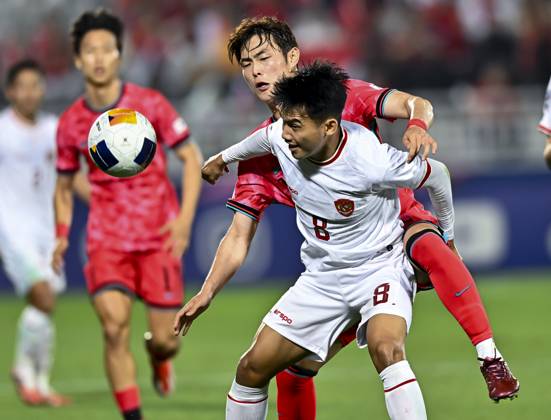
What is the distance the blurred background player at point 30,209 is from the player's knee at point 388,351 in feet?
15.4

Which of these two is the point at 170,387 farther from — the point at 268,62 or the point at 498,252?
the point at 498,252

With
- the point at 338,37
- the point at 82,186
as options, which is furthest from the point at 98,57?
the point at 338,37

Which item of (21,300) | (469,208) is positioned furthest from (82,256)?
(469,208)

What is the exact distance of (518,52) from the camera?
16500mm

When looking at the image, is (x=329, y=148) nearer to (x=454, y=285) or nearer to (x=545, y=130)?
(x=454, y=285)

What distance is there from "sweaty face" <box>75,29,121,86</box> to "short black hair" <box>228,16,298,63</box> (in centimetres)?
193

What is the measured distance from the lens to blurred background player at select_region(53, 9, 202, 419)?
7.49 metres

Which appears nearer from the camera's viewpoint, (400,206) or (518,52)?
(400,206)

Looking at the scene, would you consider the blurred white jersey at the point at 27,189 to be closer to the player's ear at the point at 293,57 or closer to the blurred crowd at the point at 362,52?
the player's ear at the point at 293,57

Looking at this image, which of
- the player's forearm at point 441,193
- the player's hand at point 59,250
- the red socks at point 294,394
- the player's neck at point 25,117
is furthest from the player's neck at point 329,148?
the player's neck at point 25,117

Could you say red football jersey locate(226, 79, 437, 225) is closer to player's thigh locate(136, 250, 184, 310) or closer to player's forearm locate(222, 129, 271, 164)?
player's forearm locate(222, 129, 271, 164)

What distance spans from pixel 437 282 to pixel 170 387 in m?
3.54

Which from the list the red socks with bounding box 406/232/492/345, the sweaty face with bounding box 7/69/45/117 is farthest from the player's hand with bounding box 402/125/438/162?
the sweaty face with bounding box 7/69/45/117

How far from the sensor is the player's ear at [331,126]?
5141mm
